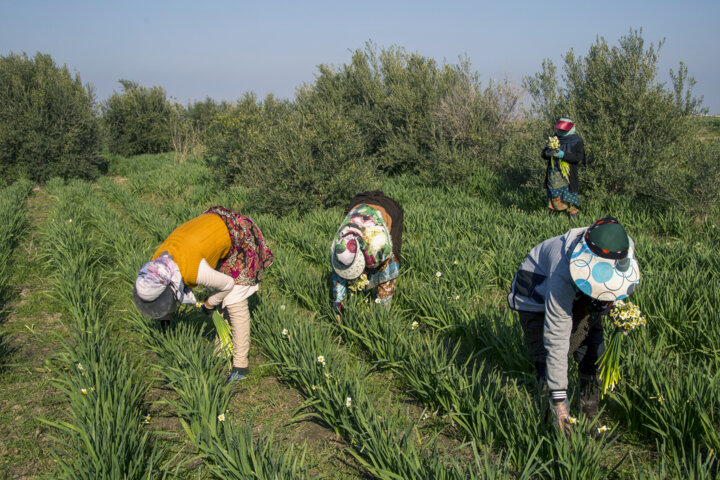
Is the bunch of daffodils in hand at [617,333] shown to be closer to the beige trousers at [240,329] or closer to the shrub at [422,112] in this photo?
the beige trousers at [240,329]

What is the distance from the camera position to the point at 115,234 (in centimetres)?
659

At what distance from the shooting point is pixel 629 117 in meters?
7.54

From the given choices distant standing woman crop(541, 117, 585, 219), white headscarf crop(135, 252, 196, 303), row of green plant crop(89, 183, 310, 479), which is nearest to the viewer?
row of green plant crop(89, 183, 310, 479)

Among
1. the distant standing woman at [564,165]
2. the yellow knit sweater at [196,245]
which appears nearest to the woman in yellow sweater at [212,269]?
the yellow knit sweater at [196,245]

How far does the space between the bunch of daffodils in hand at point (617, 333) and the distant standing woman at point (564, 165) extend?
4.01 metres

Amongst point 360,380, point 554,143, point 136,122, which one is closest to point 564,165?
point 554,143

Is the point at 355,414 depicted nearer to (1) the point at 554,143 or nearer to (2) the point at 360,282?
(2) the point at 360,282

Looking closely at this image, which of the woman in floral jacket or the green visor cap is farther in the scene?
the woman in floral jacket

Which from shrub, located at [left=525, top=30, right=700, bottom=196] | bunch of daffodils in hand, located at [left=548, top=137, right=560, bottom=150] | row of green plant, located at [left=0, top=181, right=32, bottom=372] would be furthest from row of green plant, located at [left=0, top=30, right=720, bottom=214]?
row of green plant, located at [left=0, top=181, right=32, bottom=372]

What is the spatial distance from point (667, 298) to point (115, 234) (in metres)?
6.50

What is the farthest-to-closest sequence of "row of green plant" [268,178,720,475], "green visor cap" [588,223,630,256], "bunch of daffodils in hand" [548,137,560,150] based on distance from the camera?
"bunch of daffodils in hand" [548,137,560,150], "row of green plant" [268,178,720,475], "green visor cap" [588,223,630,256]

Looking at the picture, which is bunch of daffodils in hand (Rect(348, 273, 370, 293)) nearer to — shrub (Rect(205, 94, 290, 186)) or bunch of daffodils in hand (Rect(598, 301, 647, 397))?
bunch of daffodils in hand (Rect(598, 301, 647, 397))

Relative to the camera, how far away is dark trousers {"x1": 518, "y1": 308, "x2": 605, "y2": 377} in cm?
240

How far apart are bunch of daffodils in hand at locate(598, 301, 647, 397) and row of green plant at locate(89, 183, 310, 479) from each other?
1.55m
